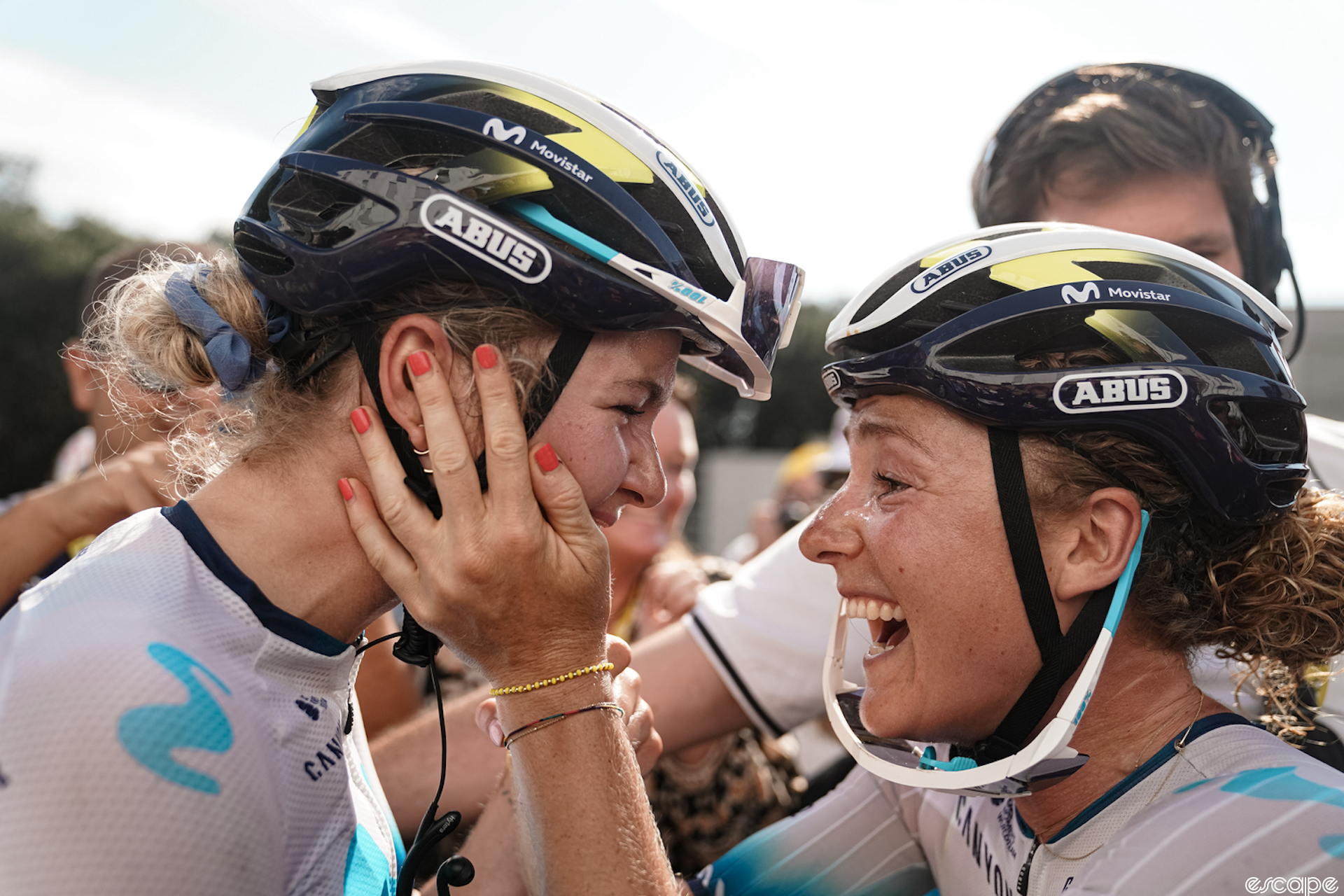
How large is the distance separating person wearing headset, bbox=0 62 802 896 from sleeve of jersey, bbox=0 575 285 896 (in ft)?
0.20

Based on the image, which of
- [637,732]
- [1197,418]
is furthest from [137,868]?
[1197,418]

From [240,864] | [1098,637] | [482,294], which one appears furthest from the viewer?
[1098,637]

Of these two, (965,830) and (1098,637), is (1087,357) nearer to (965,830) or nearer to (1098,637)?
(1098,637)

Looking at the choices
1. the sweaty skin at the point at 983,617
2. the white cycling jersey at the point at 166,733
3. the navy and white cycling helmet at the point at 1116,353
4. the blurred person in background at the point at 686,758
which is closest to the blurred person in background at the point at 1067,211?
the blurred person in background at the point at 686,758

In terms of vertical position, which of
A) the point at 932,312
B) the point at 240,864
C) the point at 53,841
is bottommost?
the point at 240,864

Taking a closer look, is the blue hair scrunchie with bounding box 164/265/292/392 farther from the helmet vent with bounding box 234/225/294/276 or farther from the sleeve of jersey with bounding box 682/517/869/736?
the sleeve of jersey with bounding box 682/517/869/736

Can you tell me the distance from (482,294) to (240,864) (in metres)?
1.15

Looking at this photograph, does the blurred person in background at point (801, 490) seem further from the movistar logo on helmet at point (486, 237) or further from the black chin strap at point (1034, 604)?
the movistar logo on helmet at point (486, 237)

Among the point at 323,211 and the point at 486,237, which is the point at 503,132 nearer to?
the point at 486,237

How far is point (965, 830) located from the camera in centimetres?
238

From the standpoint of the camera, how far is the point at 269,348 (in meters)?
1.95

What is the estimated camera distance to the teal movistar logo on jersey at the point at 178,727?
4.62 feet

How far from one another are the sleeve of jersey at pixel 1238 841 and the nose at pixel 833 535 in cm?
86

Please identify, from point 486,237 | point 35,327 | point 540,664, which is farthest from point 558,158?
point 35,327
